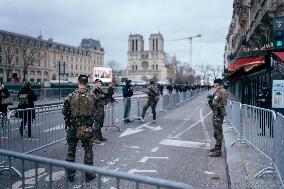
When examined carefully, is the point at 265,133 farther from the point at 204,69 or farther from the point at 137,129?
the point at 204,69

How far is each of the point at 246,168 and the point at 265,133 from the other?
0.78 meters

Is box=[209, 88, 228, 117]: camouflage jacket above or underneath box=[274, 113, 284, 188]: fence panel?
above

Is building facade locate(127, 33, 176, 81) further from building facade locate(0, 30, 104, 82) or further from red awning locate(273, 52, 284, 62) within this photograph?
red awning locate(273, 52, 284, 62)

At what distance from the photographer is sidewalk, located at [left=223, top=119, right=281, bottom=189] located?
19.9 feet

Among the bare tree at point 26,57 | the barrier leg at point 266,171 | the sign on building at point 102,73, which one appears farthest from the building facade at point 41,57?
the barrier leg at point 266,171

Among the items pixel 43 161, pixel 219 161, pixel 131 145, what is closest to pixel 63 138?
pixel 131 145

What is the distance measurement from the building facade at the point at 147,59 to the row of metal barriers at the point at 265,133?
173m

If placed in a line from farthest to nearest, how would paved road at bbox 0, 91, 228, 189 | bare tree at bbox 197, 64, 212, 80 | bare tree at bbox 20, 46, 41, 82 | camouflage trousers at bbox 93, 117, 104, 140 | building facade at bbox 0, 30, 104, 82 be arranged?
bare tree at bbox 197, 64, 212, 80
building facade at bbox 0, 30, 104, 82
bare tree at bbox 20, 46, 41, 82
camouflage trousers at bbox 93, 117, 104, 140
paved road at bbox 0, 91, 228, 189

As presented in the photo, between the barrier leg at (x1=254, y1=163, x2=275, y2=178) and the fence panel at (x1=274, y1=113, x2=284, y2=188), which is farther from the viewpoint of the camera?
the barrier leg at (x1=254, y1=163, x2=275, y2=178)

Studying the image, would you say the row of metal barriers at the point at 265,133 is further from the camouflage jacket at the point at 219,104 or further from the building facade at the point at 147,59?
the building facade at the point at 147,59

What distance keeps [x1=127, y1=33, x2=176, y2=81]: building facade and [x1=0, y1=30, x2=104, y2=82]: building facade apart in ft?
133

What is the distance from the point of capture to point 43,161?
323 cm

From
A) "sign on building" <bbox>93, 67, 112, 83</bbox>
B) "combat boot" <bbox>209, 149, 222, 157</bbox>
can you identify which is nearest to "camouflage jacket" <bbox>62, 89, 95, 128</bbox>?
"combat boot" <bbox>209, 149, 222, 157</bbox>

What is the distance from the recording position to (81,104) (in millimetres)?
6383
